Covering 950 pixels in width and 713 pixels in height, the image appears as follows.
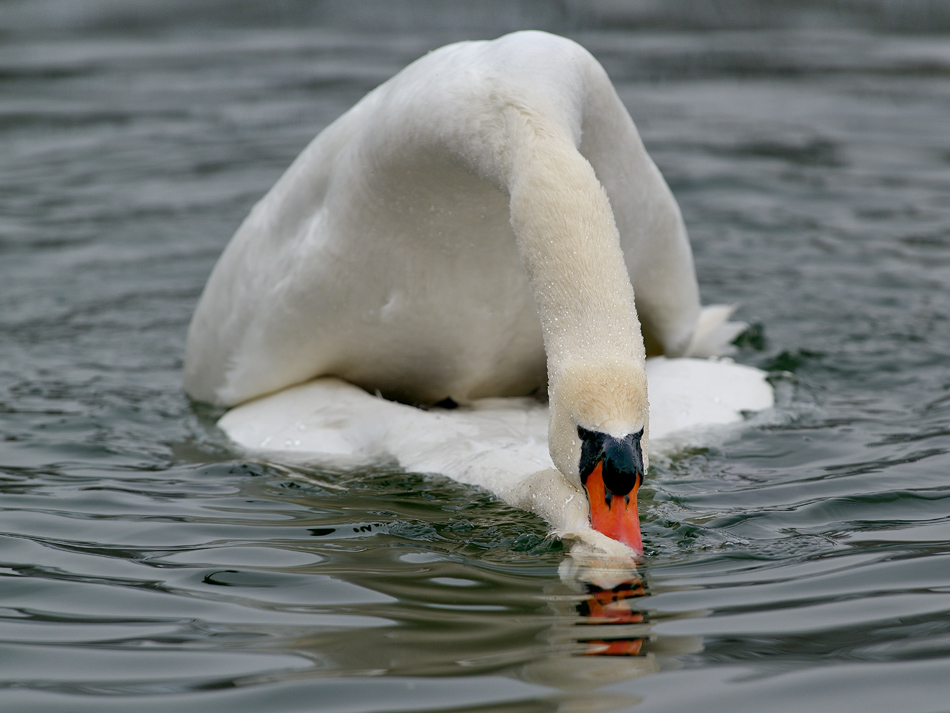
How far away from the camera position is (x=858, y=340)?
787 centimetres

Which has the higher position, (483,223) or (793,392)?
(483,223)

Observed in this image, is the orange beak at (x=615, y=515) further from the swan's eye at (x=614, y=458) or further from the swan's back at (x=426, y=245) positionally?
the swan's back at (x=426, y=245)

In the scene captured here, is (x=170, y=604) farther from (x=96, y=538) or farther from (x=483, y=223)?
(x=483, y=223)

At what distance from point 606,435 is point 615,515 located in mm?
311

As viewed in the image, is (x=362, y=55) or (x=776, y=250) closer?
(x=776, y=250)

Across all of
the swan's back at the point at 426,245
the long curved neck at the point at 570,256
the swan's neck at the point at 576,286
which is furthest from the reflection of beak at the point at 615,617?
the swan's back at the point at 426,245

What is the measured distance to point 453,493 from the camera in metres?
5.36

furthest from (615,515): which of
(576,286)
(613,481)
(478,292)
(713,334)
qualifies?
(713,334)

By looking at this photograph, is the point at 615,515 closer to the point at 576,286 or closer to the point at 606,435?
the point at 606,435

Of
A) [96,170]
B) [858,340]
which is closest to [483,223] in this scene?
[858,340]

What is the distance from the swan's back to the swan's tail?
0.53 m

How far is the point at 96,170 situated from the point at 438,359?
6804 millimetres

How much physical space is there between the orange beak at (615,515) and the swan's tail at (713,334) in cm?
305

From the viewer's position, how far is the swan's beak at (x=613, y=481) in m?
4.14
